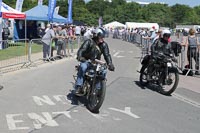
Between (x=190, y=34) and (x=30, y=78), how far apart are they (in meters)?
5.99

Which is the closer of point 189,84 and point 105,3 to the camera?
point 189,84

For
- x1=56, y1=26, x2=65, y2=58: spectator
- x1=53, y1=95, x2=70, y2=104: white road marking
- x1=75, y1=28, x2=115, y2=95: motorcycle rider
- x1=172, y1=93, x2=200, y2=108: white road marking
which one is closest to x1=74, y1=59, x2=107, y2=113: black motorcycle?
x1=75, y1=28, x2=115, y2=95: motorcycle rider

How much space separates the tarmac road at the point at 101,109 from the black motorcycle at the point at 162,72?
1.00 ft

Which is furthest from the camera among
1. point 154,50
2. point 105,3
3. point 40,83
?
point 105,3

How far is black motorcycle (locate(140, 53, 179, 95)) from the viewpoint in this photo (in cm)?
1064

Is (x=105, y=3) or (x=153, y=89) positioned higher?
(x=105, y=3)

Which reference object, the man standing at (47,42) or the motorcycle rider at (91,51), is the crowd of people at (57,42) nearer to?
Result: the man standing at (47,42)

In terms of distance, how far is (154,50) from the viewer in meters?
11.3

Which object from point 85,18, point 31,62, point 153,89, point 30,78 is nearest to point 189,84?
point 153,89

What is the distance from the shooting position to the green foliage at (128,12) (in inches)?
4515

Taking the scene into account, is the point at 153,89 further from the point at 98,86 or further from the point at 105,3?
the point at 105,3

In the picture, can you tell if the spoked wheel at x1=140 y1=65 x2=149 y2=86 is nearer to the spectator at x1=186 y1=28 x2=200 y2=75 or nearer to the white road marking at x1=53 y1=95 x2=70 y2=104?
the white road marking at x1=53 y1=95 x2=70 y2=104

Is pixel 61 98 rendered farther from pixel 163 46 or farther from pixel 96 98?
pixel 163 46

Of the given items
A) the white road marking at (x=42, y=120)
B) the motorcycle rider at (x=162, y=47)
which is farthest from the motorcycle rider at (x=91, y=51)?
the motorcycle rider at (x=162, y=47)
